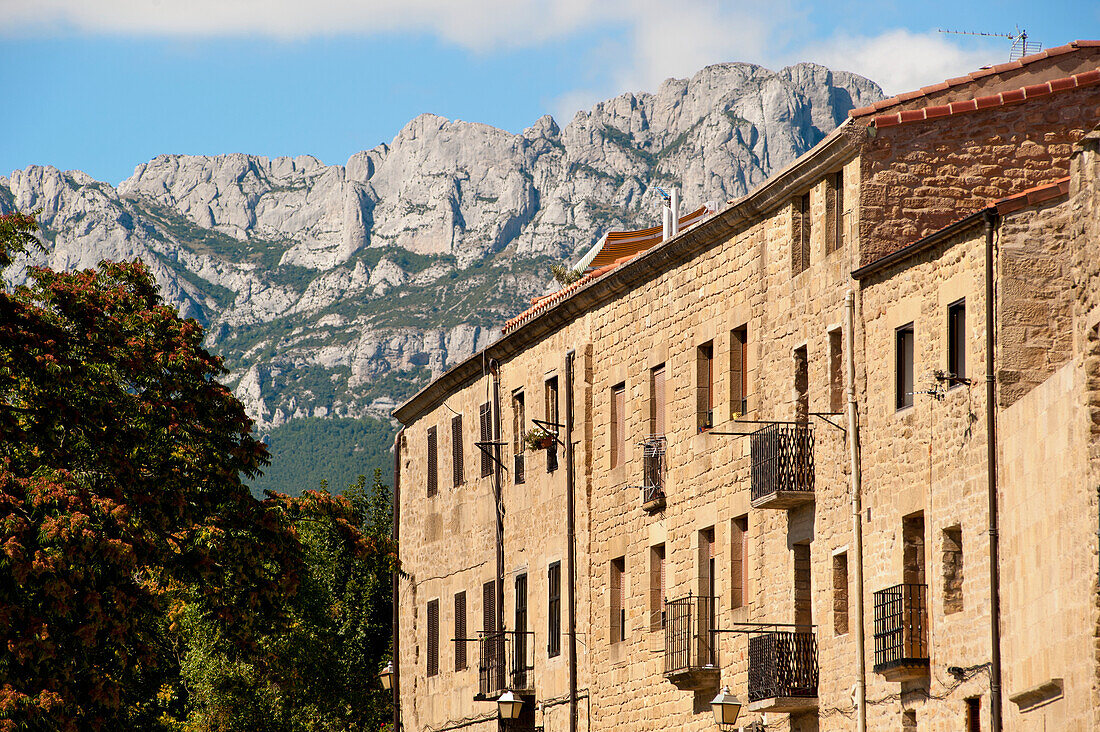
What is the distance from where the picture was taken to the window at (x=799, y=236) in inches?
1082

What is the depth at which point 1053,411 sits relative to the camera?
19.4 m

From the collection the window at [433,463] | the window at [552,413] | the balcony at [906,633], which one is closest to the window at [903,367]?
the balcony at [906,633]

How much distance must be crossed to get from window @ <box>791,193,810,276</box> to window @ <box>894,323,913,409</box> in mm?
3476

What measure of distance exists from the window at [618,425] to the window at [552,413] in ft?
7.60

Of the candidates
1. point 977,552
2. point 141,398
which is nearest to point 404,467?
point 141,398

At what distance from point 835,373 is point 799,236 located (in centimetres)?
259

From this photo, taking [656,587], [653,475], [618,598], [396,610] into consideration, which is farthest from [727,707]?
[396,610]

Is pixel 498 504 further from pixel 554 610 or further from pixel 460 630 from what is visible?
pixel 460 630

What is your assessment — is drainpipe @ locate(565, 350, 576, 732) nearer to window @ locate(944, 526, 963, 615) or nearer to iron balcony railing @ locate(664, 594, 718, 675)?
iron balcony railing @ locate(664, 594, 718, 675)

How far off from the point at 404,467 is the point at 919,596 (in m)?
25.7

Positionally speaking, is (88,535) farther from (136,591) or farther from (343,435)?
(343,435)

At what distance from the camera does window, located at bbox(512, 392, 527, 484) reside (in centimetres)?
3847

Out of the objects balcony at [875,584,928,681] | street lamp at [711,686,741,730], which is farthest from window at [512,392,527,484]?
balcony at [875,584,928,681]

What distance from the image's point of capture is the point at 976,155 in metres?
25.9
